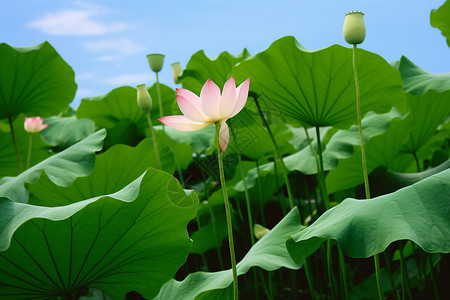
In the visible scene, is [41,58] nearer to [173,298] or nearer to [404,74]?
[173,298]

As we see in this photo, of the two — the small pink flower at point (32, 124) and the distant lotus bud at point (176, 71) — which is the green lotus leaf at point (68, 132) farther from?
the distant lotus bud at point (176, 71)

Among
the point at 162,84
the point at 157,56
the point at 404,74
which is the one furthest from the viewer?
the point at 162,84

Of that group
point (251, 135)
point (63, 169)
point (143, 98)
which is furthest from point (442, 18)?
point (63, 169)

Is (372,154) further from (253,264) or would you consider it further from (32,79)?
(32,79)

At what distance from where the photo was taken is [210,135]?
5.78 feet

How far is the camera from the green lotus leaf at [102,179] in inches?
56.7

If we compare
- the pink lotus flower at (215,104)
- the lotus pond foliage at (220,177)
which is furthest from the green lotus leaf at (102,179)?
the pink lotus flower at (215,104)

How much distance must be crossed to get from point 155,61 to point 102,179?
45 centimetres

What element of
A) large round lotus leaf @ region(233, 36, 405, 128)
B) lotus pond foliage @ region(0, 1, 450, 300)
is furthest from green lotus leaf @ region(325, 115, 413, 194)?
large round lotus leaf @ region(233, 36, 405, 128)

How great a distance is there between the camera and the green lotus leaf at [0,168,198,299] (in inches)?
34.9

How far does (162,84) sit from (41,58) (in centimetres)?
57

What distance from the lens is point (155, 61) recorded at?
64.7 inches

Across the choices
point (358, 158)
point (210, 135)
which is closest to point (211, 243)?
point (210, 135)

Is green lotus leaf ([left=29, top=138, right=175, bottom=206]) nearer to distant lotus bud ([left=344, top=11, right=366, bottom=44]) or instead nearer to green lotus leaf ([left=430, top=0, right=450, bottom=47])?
distant lotus bud ([left=344, top=11, right=366, bottom=44])
